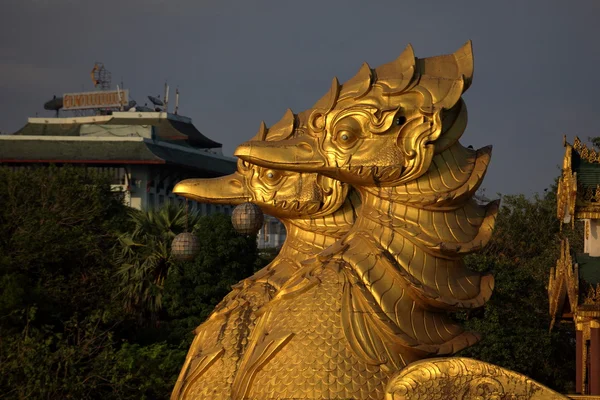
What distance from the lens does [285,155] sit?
5.98 meters

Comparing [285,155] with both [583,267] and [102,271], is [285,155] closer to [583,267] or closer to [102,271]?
[583,267]

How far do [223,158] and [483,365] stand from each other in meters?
38.3

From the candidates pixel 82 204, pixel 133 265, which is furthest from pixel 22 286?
pixel 82 204

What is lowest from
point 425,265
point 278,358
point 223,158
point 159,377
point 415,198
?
point 159,377

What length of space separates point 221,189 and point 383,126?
1279 millimetres

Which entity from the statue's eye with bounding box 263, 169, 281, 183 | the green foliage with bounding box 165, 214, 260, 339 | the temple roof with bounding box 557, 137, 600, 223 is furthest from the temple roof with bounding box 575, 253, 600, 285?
the statue's eye with bounding box 263, 169, 281, 183

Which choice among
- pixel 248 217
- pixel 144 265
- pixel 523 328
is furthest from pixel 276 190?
pixel 144 265

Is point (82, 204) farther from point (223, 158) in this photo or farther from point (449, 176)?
point (223, 158)

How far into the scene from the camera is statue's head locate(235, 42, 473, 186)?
5844 millimetres

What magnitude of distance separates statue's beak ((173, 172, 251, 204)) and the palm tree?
483 inches

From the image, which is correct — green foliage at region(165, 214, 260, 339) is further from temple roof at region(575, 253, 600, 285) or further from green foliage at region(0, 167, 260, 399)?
temple roof at region(575, 253, 600, 285)

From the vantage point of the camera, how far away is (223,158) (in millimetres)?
43281

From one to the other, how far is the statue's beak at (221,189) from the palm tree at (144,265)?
12.3 metres

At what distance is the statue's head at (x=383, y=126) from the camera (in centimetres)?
584
